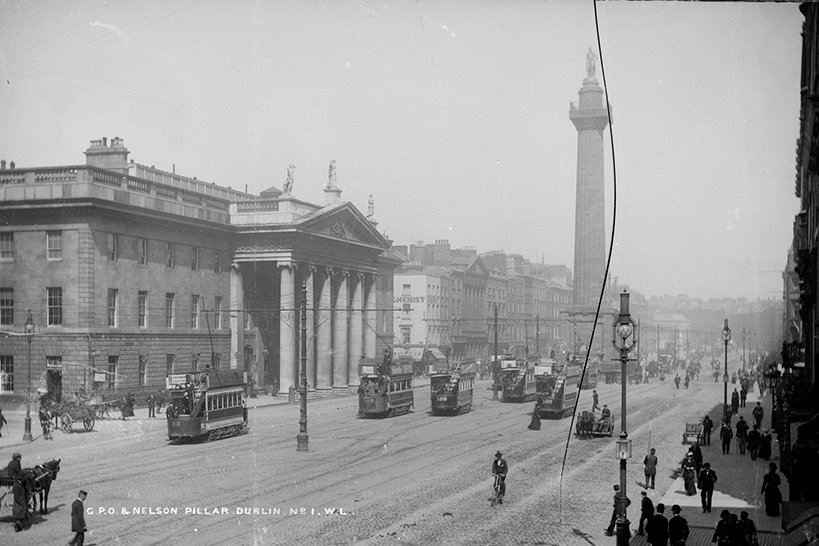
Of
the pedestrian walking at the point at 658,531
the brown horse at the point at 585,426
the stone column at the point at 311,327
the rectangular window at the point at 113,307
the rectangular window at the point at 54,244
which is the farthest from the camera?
the stone column at the point at 311,327

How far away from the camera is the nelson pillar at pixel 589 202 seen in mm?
83625

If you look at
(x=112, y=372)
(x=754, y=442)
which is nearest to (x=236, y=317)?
(x=112, y=372)

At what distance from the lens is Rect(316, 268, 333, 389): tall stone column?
199 ft

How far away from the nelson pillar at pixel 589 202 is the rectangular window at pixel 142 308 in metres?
46.6

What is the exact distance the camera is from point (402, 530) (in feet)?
63.9

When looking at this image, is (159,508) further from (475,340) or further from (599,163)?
(475,340)

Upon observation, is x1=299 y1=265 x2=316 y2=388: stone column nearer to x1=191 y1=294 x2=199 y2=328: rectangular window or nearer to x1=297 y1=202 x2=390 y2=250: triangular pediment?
x1=297 y1=202 x2=390 y2=250: triangular pediment

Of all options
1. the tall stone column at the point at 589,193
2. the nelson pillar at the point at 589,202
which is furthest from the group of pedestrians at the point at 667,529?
the tall stone column at the point at 589,193

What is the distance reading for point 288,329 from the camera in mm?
57281

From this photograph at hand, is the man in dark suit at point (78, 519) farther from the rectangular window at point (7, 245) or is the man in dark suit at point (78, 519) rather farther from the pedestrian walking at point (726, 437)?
the rectangular window at point (7, 245)

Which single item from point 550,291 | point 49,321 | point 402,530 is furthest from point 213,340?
point 550,291

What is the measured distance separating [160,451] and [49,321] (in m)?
15.9

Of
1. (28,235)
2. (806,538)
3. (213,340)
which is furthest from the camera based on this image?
(213,340)

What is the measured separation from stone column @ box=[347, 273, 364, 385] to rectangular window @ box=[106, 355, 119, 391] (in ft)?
79.6
